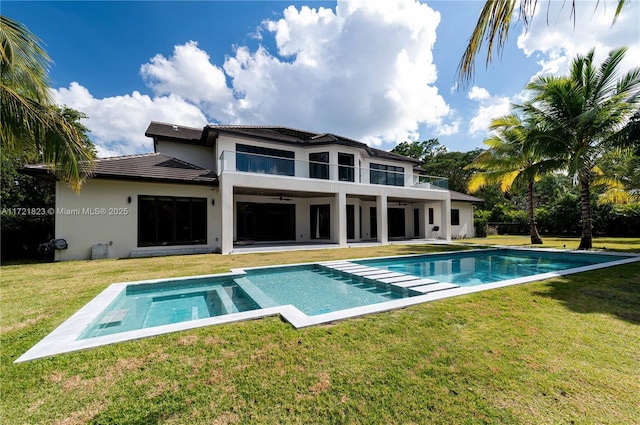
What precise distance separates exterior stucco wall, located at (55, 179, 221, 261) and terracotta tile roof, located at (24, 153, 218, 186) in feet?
1.92

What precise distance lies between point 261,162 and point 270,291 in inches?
362

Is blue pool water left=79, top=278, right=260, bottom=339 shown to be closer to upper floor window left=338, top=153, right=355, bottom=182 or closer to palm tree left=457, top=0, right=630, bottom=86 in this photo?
palm tree left=457, top=0, right=630, bottom=86

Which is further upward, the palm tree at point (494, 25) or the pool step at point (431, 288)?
the palm tree at point (494, 25)

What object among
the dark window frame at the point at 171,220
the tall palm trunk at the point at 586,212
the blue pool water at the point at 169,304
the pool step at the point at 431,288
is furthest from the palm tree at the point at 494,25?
the tall palm trunk at the point at 586,212

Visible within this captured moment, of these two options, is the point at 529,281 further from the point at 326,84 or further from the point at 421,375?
the point at 326,84

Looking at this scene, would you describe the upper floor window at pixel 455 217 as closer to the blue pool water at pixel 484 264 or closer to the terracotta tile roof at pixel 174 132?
the blue pool water at pixel 484 264

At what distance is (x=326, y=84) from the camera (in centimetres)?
1817

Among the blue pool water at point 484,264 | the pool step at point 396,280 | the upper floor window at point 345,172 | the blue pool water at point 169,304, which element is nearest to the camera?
the blue pool water at point 169,304

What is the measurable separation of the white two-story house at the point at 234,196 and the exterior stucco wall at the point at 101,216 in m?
0.04

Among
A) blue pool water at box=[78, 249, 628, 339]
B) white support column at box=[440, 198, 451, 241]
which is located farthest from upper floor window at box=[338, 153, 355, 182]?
white support column at box=[440, 198, 451, 241]

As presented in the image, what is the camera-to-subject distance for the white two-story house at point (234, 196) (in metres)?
12.4

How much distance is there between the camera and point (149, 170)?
13477mm

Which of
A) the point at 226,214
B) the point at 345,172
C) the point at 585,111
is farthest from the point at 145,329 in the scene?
the point at 585,111

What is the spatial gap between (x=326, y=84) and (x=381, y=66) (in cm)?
442
